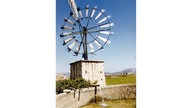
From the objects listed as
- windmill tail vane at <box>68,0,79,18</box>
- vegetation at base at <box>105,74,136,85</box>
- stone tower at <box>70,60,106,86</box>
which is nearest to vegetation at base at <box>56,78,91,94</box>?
stone tower at <box>70,60,106,86</box>

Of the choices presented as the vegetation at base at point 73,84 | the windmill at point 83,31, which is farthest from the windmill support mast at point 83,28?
the vegetation at base at point 73,84

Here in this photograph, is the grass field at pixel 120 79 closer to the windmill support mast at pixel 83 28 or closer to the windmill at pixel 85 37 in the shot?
the windmill at pixel 85 37

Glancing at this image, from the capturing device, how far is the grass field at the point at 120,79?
8.14 feet

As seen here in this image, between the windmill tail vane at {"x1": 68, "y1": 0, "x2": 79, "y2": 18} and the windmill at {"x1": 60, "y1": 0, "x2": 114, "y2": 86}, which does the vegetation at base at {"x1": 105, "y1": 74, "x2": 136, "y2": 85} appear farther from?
the windmill tail vane at {"x1": 68, "y1": 0, "x2": 79, "y2": 18}

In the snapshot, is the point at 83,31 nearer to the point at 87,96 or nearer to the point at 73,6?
the point at 73,6

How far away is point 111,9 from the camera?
8.34 ft
